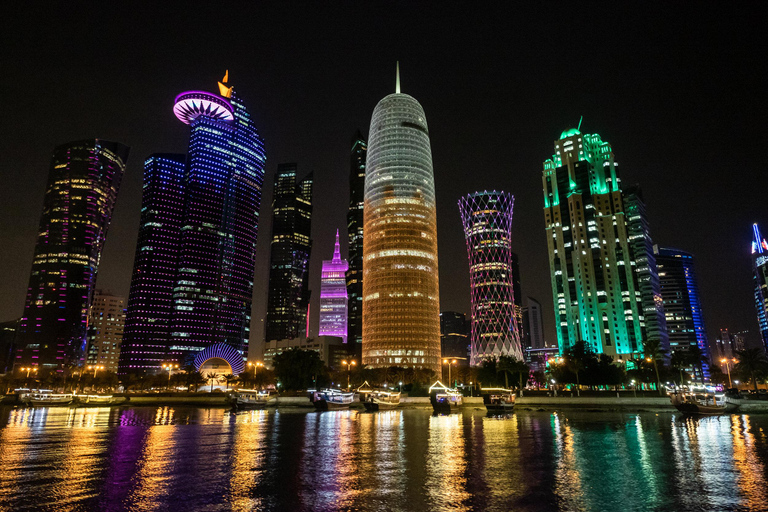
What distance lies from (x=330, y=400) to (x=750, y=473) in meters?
83.8

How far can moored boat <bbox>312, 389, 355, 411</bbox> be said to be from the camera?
312 ft

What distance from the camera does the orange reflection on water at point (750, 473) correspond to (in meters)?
19.9

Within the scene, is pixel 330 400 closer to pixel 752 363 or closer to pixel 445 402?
pixel 445 402

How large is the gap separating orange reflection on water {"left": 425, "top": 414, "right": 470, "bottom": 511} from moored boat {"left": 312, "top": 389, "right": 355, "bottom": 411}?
58127 millimetres

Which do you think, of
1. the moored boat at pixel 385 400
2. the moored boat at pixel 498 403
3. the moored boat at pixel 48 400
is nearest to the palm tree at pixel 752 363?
the moored boat at pixel 498 403

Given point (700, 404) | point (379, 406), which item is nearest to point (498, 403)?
point (379, 406)

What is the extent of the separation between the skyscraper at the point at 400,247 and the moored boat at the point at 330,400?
6983cm

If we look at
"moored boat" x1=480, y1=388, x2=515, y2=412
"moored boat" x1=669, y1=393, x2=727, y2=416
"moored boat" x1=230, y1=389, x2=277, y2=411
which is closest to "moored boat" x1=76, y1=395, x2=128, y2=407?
"moored boat" x1=230, y1=389, x2=277, y2=411

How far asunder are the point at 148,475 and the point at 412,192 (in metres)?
167

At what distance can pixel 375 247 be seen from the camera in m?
185

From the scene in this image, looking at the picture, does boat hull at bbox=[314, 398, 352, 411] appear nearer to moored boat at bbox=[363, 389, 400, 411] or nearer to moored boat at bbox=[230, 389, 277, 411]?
moored boat at bbox=[363, 389, 400, 411]

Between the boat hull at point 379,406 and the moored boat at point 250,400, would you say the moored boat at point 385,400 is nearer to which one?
the boat hull at point 379,406

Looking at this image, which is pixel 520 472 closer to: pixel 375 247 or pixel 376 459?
pixel 376 459

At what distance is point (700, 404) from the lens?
76125 millimetres
